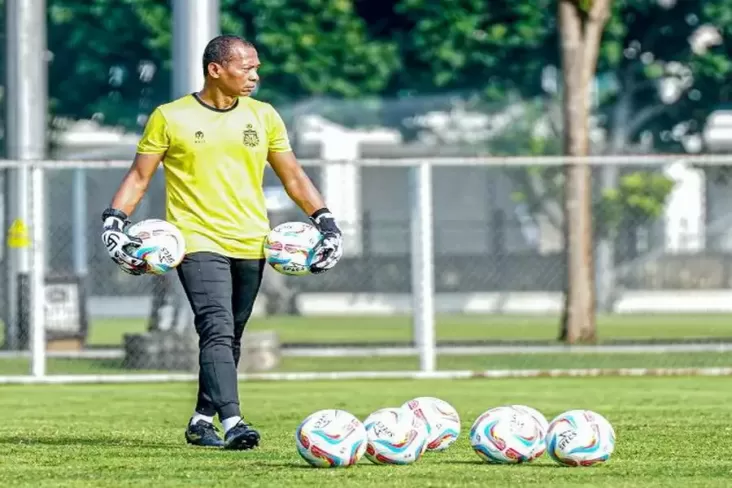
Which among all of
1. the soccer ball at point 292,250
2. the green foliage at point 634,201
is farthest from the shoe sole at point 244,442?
the green foliage at point 634,201

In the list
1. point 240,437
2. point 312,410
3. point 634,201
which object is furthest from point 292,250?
point 634,201

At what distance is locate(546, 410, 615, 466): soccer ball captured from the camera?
948 centimetres

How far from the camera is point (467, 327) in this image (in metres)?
31.2

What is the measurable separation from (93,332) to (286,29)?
13.3m

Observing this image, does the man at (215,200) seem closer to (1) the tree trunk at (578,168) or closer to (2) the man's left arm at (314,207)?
(2) the man's left arm at (314,207)

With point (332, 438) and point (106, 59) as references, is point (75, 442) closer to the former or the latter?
point (332, 438)

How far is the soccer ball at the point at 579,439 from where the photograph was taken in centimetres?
948

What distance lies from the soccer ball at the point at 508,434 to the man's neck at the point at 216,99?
2.23 m

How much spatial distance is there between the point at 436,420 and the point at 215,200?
1.70 m

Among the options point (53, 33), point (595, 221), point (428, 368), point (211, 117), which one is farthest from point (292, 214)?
point (211, 117)

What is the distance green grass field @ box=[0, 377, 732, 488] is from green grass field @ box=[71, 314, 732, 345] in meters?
8.24

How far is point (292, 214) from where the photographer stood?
3612cm

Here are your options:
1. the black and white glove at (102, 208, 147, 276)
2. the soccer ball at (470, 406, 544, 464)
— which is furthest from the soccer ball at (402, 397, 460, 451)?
the black and white glove at (102, 208, 147, 276)

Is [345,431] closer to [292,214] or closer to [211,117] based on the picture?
[211,117]
